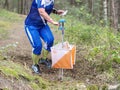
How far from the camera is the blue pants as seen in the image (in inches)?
298

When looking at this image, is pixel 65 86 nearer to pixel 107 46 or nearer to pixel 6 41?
pixel 107 46

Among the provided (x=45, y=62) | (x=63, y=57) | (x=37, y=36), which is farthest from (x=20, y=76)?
(x=45, y=62)

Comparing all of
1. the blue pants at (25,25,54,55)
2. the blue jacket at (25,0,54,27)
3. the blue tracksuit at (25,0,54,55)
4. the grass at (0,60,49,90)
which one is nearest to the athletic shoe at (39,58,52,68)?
the blue pants at (25,25,54,55)

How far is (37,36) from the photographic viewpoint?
25.0 ft

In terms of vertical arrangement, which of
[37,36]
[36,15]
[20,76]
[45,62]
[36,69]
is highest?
[36,15]

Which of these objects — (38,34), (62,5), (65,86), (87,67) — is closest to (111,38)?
(87,67)

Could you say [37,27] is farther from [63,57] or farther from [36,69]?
[63,57]

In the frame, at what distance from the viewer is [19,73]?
6.35 m

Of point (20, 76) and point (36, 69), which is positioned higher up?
point (20, 76)

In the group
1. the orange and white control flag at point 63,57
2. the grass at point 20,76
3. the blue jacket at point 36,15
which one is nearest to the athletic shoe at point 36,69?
the orange and white control flag at point 63,57

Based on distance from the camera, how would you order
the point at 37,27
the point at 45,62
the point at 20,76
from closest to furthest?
1. the point at 20,76
2. the point at 37,27
3. the point at 45,62

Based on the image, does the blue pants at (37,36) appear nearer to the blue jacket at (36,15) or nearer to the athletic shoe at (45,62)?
the blue jacket at (36,15)

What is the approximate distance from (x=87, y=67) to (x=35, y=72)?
1.50 m

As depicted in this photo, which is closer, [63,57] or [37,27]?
[63,57]
